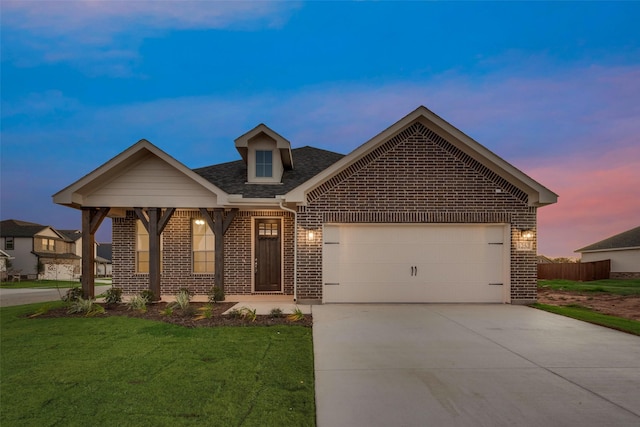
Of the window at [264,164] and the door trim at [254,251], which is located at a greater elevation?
the window at [264,164]

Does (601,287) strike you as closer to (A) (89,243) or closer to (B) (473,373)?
(B) (473,373)

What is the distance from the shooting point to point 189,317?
8312mm

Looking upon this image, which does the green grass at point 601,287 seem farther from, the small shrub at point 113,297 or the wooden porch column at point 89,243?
the wooden porch column at point 89,243

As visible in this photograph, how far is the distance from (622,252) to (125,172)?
34.0m

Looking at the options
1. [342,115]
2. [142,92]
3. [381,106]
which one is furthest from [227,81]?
[381,106]

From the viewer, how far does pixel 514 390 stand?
409 cm

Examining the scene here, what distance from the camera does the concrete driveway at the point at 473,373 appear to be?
3.50 meters

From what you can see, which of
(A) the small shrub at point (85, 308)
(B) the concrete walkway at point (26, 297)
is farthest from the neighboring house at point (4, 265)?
(A) the small shrub at point (85, 308)

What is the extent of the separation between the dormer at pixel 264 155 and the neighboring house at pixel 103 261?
4221 centimetres

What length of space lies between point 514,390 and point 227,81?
139m

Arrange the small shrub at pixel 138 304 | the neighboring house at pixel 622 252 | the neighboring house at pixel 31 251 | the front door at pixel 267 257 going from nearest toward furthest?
the small shrub at pixel 138 304 → the front door at pixel 267 257 → the neighboring house at pixel 622 252 → the neighboring house at pixel 31 251

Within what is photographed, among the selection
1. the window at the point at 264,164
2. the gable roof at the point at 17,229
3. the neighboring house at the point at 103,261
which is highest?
the window at the point at 264,164

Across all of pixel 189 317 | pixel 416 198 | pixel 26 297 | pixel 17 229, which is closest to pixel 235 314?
pixel 189 317

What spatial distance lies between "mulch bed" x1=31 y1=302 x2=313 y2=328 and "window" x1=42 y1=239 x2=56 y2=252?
35.7 metres
